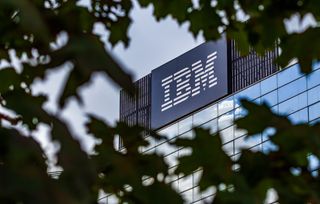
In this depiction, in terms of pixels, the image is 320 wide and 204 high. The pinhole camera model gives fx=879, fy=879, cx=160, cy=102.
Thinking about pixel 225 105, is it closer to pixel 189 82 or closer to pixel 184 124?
pixel 184 124

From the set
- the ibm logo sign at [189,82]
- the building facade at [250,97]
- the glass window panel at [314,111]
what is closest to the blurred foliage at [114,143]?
the building facade at [250,97]

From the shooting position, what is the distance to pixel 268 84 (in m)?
52.8

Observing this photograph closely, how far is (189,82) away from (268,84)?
28.7ft

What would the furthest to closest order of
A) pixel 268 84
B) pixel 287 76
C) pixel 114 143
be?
1. pixel 268 84
2. pixel 287 76
3. pixel 114 143

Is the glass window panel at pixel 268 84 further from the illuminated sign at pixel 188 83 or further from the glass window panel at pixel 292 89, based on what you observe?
the illuminated sign at pixel 188 83

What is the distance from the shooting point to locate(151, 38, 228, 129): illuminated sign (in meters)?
57.6

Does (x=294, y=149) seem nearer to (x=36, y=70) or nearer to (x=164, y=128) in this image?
(x=36, y=70)

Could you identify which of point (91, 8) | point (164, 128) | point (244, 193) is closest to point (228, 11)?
point (91, 8)

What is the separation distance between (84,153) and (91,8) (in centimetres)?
277

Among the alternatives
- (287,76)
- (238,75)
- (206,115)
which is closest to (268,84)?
(287,76)

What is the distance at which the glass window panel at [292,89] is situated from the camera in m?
50.2

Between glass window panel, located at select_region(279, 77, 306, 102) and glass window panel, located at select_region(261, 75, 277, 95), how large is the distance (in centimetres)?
87

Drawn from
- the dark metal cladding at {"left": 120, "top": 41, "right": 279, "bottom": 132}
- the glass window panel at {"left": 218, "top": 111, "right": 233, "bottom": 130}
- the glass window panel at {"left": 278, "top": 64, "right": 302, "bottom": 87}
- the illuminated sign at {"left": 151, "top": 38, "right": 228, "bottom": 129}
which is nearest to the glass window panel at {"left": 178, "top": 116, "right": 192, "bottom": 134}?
the illuminated sign at {"left": 151, "top": 38, "right": 228, "bottom": 129}

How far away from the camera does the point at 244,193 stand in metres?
2.50
